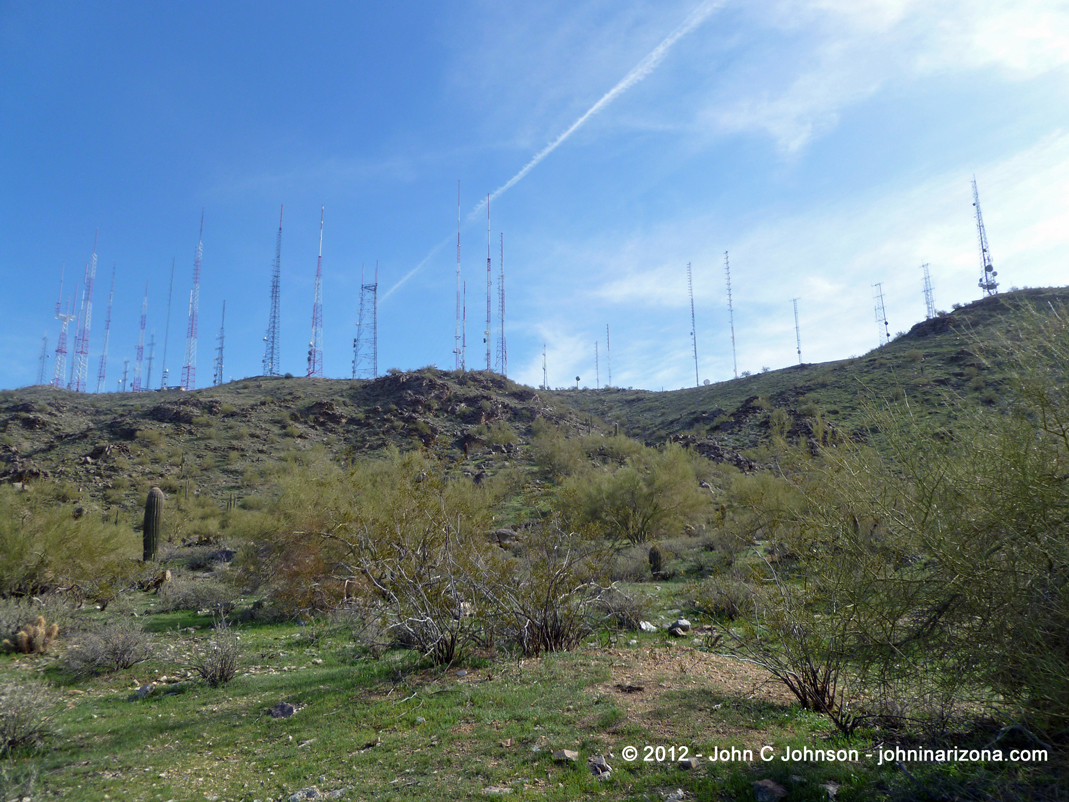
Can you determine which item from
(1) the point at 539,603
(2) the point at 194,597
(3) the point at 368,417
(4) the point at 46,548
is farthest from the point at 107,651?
(3) the point at 368,417

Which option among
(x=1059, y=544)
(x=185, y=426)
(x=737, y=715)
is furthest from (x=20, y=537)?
(x=185, y=426)

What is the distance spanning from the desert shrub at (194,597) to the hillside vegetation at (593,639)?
12 centimetres

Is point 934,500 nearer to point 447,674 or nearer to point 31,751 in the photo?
point 447,674

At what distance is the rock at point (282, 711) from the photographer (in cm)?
765

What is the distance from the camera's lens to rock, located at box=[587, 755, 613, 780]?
5251 mm

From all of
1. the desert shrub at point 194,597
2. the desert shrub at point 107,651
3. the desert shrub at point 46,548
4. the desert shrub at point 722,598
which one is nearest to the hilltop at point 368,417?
the desert shrub at point 194,597

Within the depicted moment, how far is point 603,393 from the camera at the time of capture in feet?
251

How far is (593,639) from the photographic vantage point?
35.8 feet

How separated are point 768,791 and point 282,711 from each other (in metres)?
6.52

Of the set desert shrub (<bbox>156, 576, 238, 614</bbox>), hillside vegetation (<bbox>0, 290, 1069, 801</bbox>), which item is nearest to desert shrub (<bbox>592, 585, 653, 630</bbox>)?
hillside vegetation (<bbox>0, 290, 1069, 801</bbox>)

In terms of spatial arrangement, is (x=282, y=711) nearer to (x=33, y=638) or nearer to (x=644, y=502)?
(x=33, y=638)

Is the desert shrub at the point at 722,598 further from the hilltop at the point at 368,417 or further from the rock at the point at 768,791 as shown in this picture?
the hilltop at the point at 368,417

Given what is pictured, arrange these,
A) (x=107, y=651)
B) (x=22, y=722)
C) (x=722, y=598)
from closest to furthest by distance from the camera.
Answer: (x=22, y=722), (x=107, y=651), (x=722, y=598)

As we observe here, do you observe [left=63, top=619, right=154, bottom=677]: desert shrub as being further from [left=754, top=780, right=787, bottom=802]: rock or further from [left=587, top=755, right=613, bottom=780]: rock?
[left=754, top=780, right=787, bottom=802]: rock
